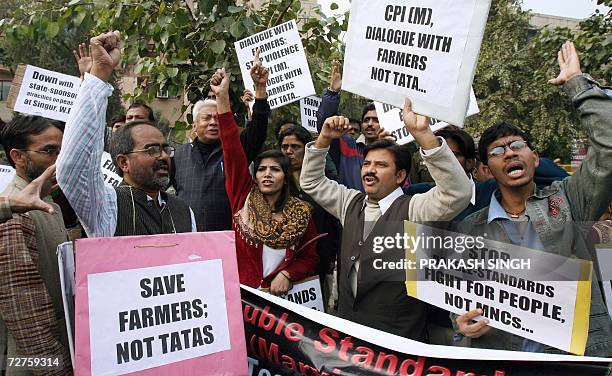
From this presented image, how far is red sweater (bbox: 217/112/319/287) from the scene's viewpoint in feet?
12.5

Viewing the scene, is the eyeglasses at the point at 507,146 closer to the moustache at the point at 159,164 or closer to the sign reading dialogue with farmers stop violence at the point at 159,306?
the sign reading dialogue with farmers stop violence at the point at 159,306

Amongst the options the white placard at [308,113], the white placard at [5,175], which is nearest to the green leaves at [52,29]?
the white placard at [5,175]

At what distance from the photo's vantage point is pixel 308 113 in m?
6.24

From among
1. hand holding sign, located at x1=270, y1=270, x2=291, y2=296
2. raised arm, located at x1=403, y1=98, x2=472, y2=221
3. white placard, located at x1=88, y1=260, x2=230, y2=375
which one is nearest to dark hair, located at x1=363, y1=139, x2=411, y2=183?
raised arm, located at x1=403, y1=98, x2=472, y2=221

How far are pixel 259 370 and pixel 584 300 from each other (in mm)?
1548

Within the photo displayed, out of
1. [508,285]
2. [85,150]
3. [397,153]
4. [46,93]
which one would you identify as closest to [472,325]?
[508,285]

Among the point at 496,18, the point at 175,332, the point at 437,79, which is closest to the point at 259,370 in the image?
the point at 175,332

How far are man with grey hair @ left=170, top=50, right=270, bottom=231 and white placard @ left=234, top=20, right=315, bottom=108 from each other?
2.84 ft

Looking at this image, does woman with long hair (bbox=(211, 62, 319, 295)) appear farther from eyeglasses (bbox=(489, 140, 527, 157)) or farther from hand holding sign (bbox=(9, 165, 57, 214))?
hand holding sign (bbox=(9, 165, 57, 214))

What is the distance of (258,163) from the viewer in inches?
160

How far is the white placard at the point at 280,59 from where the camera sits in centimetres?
520

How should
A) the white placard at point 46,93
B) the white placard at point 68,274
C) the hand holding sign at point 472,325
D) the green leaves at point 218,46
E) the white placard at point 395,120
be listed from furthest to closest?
1. the white placard at point 46,93
2. the green leaves at point 218,46
3. the white placard at point 395,120
4. the hand holding sign at point 472,325
5. the white placard at point 68,274

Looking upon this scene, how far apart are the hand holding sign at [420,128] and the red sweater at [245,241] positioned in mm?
1269

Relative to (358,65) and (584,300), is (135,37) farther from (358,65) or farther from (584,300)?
(584,300)
